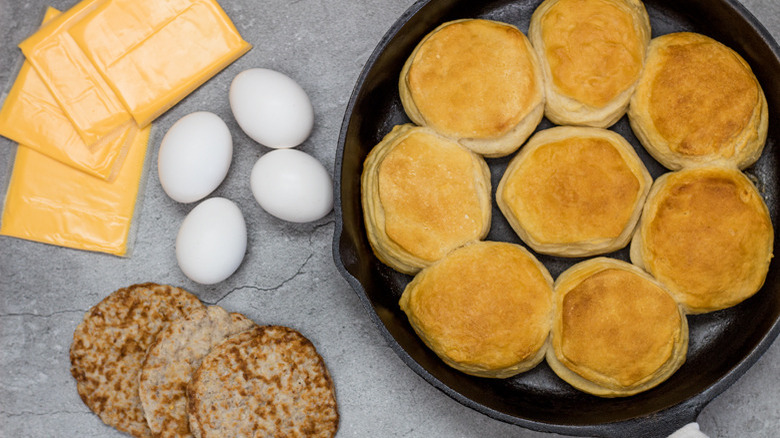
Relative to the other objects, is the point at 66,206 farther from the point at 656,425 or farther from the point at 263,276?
the point at 656,425

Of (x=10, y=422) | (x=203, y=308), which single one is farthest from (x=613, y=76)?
(x=10, y=422)

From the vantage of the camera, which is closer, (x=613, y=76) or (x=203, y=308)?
(x=613, y=76)

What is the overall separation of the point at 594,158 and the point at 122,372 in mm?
1391

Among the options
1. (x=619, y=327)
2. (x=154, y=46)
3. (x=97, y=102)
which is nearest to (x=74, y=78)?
(x=97, y=102)

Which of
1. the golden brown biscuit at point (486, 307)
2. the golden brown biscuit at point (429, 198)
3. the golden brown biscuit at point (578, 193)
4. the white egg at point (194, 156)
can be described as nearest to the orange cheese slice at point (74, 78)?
the white egg at point (194, 156)

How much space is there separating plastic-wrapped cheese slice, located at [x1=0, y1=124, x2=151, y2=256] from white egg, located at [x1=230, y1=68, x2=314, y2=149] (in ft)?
1.41

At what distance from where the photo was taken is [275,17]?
1816 mm

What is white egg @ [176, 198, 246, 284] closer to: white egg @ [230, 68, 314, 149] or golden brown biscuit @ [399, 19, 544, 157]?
white egg @ [230, 68, 314, 149]

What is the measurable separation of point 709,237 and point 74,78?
5.72ft

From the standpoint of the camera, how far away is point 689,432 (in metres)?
1.43

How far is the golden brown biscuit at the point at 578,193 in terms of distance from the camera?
1.41 metres

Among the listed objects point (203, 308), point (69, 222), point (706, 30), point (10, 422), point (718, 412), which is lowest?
point (718, 412)

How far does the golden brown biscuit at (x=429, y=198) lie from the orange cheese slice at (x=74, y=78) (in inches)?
34.3

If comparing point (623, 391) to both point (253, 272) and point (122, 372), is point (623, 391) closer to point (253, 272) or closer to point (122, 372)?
point (253, 272)
